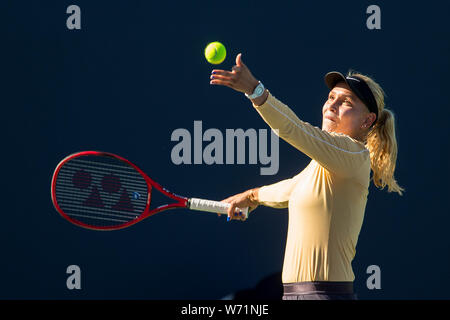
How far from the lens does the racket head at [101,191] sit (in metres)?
3.33

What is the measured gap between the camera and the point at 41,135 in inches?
156

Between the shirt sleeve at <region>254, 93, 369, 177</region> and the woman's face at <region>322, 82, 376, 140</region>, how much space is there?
→ 0.13 m

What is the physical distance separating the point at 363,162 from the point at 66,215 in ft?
4.21

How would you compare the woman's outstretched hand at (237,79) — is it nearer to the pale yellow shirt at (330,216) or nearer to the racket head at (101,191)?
the pale yellow shirt at (330,216)

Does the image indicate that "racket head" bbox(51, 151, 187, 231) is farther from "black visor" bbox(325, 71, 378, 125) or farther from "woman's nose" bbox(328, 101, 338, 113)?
"black visor" bbox(325, 71, 378, 125)

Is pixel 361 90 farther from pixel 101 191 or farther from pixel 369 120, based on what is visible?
pixel 101 191

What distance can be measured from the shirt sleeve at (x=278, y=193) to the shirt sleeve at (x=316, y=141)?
14.7 inches

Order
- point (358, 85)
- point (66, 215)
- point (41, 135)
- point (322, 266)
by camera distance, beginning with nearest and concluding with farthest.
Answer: point (322, 266)
point (358, 85)
point (66, 215)
point (41, 135)

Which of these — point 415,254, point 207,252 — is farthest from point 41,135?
point 415,254

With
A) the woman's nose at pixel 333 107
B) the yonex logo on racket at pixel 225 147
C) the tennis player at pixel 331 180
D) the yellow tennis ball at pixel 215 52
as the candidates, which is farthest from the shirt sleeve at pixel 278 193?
the yonex logo on racket at pixel 225 147

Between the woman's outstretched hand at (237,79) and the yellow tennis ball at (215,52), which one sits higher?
the yellow tennis ball at (215,52)

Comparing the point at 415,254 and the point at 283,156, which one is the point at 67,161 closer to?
the point at 283,156

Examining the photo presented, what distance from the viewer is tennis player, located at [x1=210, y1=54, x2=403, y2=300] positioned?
2609 mm

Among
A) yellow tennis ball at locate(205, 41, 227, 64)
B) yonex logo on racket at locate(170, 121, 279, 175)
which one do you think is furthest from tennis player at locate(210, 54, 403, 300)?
yonex logo on racket at locate(170, 121, 279, 175)
